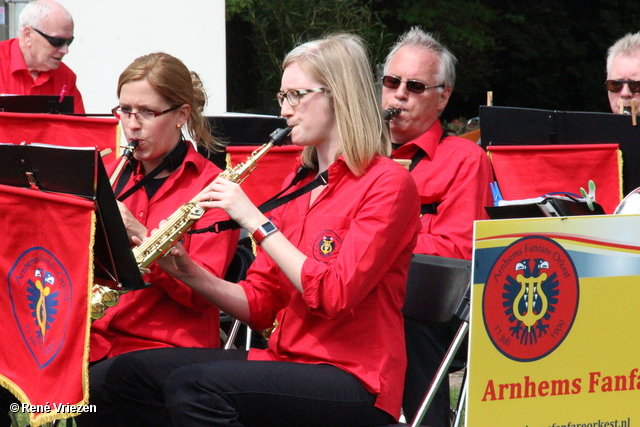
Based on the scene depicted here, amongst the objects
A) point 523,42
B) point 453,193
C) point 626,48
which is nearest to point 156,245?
point 453,193

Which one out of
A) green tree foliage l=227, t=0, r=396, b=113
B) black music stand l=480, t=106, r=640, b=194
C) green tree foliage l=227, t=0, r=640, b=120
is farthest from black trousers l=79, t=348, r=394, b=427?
green tree foliage l=227, t=0, r=640, b=120

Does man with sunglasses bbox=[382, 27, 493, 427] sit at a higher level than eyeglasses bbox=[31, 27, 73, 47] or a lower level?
lower

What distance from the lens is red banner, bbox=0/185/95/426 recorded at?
2.40 meters

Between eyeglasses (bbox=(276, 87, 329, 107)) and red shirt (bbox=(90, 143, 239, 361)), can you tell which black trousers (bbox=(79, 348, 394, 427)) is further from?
eyeglasses (bbox=(276, 87, 329, 107))

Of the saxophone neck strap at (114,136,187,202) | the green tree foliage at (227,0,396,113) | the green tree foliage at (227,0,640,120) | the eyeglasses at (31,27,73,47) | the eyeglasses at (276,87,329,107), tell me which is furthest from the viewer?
the green tree foliage at (227,0,640,120)

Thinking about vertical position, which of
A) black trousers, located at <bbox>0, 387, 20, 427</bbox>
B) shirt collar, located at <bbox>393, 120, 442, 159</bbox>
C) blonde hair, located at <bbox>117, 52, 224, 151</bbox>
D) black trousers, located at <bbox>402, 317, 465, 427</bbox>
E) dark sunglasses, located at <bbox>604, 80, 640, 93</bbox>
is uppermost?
blonde hair, located at <bbox>117, 52, 224, 151</bbox>

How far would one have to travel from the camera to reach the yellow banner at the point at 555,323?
2.45m

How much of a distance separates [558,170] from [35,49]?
3169 mm

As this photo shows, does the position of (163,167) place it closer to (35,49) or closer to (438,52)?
(438,52)

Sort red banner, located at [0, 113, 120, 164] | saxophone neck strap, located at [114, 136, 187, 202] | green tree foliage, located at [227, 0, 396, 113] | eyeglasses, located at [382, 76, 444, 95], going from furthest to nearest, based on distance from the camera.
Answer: green tree foliage, located at [227, 0, 396, 113] → eyeglasses, located at [382, 76, 444, 95] → red banner, located at [0, 113, 120, 164] → saxophone neck strap, located at [114, 136, 187, 202]

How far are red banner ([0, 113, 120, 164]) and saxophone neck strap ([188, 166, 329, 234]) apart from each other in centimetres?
120

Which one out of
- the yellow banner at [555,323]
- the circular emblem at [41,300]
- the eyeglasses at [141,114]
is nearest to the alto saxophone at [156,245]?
the circular emblem at [41,300]

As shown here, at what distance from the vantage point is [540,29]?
11.8 metres

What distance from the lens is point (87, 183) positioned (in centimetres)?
236
